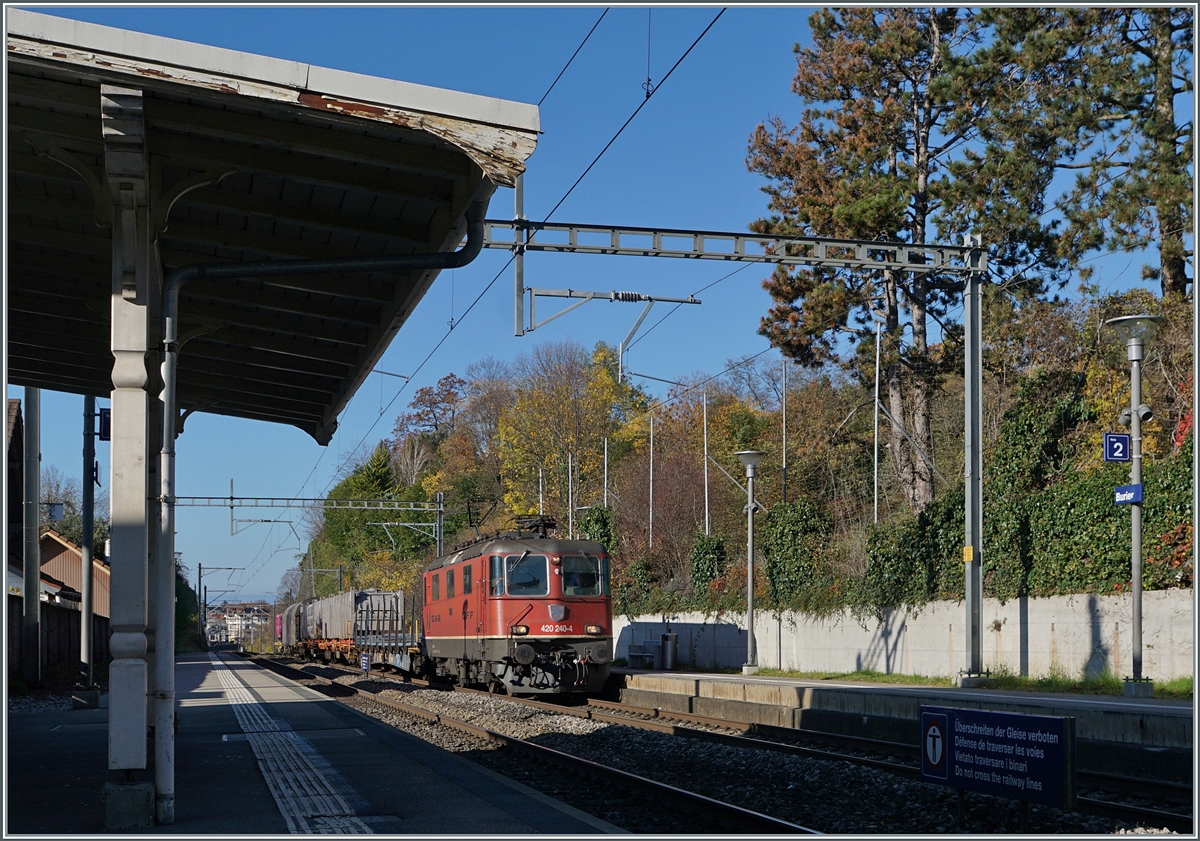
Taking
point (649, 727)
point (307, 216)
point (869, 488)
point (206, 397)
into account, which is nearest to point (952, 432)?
point (869, 488)

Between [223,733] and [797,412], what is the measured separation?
32593 mm

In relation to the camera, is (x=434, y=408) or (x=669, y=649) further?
(x=434, y=408)

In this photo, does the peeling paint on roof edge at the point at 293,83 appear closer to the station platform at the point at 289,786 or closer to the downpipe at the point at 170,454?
the downpipe at the point at 170,454

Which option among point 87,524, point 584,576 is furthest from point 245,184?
point 87,524

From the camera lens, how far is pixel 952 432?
1409 inches

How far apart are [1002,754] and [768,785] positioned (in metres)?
2.95

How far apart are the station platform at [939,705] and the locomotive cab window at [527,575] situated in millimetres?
2573

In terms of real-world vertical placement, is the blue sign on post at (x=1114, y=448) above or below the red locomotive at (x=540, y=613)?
above

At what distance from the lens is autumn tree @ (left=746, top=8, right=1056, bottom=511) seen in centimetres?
2866

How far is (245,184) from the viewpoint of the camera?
31.2 feet

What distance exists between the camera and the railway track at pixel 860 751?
918 cm

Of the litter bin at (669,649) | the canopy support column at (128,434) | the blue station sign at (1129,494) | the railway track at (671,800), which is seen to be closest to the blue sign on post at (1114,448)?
the blue station sign at (1129,494)

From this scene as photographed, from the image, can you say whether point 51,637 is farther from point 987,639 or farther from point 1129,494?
point 1129,494

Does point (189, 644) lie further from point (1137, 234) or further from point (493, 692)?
point (1137, 234)
